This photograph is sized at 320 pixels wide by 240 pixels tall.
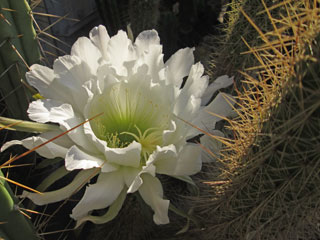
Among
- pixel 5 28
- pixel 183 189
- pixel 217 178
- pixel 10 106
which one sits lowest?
pixel 183 189

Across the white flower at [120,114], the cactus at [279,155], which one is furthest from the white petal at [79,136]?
the cactus at [279,155]

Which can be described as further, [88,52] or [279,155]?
[88,52]

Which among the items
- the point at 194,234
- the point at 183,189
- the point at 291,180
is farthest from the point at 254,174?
the point at 183,189

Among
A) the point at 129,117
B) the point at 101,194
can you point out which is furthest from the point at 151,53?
the point at 101,194

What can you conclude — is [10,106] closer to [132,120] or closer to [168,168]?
[132,120]

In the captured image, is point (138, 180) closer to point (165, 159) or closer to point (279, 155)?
point (165, 159)

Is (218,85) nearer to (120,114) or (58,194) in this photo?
(120,114)

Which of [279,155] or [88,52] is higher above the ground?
[88,52]

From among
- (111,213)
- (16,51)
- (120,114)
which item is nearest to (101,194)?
(111,213)
